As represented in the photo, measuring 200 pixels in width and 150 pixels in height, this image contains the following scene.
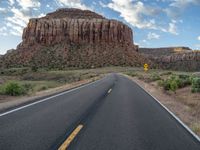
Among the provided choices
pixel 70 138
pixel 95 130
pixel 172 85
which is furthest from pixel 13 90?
pixel 172 85

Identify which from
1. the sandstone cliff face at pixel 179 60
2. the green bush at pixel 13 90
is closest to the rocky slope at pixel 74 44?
the sandstone cliff face at pixel 179 60

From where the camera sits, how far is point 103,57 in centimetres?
10088

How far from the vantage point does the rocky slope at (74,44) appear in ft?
319

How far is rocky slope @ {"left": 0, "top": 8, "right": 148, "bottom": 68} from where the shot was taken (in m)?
97.4

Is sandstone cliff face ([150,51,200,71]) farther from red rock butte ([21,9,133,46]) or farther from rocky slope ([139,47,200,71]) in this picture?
red rock butte ([21,9,133,46])

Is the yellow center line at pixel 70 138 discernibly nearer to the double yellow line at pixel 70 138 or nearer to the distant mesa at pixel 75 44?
the double yellow line at pixel 70 138

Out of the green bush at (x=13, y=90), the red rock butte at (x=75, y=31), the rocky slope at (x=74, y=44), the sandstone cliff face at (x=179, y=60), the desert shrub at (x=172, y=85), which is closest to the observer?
the green bush at (x=13, y=90)

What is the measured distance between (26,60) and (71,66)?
53.8 feet

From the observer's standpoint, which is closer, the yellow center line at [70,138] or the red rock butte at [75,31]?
the yellow center line at [70,138]

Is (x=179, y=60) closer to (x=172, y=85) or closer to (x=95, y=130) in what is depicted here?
(x=172, y=85)

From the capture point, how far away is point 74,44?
113062mm

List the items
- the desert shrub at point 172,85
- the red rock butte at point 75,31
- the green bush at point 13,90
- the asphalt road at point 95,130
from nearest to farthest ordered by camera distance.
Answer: the asphalt road at point 95,130
the green bush at point 13,90
the desert shrub at point 172,85
the red rock butte at point 75,31

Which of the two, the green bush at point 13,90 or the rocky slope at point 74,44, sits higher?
the rocky slope at point 74,44

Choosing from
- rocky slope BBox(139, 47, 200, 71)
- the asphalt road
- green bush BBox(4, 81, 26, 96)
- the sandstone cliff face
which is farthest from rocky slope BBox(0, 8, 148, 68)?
the asphalt road
